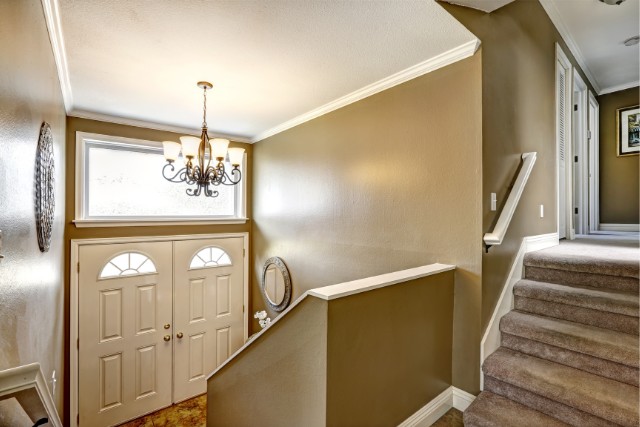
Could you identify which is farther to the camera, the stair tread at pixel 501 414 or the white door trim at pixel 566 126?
the white door trim at pixel 566 126

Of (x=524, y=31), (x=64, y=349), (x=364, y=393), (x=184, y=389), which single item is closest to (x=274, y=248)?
(x=184, y=389)

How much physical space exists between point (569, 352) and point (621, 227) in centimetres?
411

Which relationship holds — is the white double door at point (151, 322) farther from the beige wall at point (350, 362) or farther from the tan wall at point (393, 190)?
the beige wall at point (350, 362)

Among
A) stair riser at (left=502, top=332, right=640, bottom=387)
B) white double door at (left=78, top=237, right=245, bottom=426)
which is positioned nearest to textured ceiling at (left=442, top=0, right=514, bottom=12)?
stair riser at (left=502, top=332, right=640, bottom=387)

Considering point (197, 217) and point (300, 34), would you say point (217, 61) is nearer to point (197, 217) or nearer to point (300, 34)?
point (300, 34)

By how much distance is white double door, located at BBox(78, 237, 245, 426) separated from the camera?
324 centimetres

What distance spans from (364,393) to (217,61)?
2368 mm

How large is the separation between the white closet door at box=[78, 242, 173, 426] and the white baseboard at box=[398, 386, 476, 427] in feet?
9.90

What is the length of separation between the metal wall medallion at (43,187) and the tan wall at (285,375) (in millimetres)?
1300

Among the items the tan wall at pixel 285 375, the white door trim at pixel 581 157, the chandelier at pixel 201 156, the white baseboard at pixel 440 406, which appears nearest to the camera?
the tan wall at pixel 285 375

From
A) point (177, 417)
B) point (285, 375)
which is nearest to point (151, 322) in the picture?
point (177, 417)

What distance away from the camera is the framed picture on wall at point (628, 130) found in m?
4.43

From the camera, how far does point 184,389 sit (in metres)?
3.74

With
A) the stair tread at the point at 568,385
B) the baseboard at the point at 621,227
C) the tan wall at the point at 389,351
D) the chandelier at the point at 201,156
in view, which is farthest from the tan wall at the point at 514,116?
the baseboard at the point at 621,227
